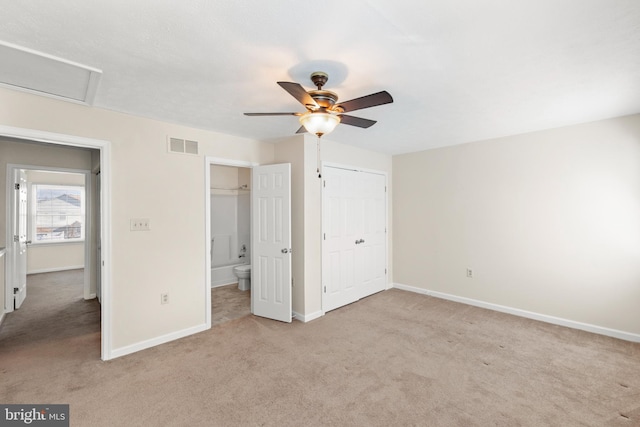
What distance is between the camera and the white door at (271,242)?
3.71 meters

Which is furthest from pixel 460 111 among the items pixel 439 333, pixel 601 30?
pixel 439 333

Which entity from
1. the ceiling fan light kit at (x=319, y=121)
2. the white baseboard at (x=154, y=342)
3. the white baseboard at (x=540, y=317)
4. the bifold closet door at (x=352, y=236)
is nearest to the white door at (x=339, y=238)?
the bifold closet door at (x=352, y=236)

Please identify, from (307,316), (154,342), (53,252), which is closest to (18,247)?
(154,342)

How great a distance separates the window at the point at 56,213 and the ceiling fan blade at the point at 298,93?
8.06m

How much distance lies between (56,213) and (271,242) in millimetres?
6723

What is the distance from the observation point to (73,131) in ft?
8.68

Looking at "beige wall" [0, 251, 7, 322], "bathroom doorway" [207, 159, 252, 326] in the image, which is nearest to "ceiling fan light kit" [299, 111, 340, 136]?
"bathroom doorway" [207, 159, 252, 326]

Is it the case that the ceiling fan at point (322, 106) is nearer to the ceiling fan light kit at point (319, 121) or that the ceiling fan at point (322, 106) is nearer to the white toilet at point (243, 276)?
the ceiling fan light kit at point (319, 121)

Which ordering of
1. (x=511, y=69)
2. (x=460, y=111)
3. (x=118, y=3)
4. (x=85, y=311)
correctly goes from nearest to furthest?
(x=118, y=3) < (x=511, y=69) < (x=460, y=111) < (x=85, y=311)

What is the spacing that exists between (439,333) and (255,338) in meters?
2.11

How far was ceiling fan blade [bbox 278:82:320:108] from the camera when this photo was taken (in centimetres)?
174

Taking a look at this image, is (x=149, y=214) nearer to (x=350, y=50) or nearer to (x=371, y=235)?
(x=350, y=50)

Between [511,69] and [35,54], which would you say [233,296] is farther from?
[511,69]

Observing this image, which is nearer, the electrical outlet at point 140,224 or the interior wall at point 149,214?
the interior wall at point 149,214
